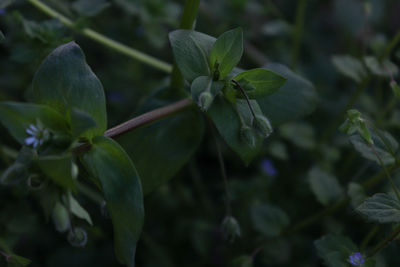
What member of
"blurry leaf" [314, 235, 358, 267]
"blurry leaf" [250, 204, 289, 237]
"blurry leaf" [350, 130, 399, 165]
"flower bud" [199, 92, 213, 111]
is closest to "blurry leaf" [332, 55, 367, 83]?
"blurry leaf" [350, 130, 399, 165]

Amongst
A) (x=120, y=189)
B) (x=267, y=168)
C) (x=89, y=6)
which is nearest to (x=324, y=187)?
(x=267, y=168)

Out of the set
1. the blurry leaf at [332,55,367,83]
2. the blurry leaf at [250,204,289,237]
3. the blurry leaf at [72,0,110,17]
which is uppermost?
the blurry leaf at [72,0,110,17]

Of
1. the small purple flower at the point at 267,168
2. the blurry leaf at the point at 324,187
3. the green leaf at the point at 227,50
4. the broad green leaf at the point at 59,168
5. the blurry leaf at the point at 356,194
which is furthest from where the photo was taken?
the small purple flower at the point at 267,168

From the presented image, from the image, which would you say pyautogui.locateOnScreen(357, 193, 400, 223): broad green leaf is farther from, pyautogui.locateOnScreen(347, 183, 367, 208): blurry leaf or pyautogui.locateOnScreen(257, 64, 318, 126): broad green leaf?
pyautogui.locateOnScreen(257, 64, 318, 126): broad green leaf

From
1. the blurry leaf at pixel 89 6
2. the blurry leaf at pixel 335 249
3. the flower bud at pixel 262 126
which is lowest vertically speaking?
the blurry leaf at pixel 335 249

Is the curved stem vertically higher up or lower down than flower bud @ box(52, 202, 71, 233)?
higher up

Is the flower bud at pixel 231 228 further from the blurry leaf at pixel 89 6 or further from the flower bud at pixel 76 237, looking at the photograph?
the blurry leaf at pixel 89 6

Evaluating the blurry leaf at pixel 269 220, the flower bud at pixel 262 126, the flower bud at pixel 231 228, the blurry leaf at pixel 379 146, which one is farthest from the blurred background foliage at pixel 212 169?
the flower bud at pixel 262 126

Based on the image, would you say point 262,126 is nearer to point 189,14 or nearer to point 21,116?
point 189,14
